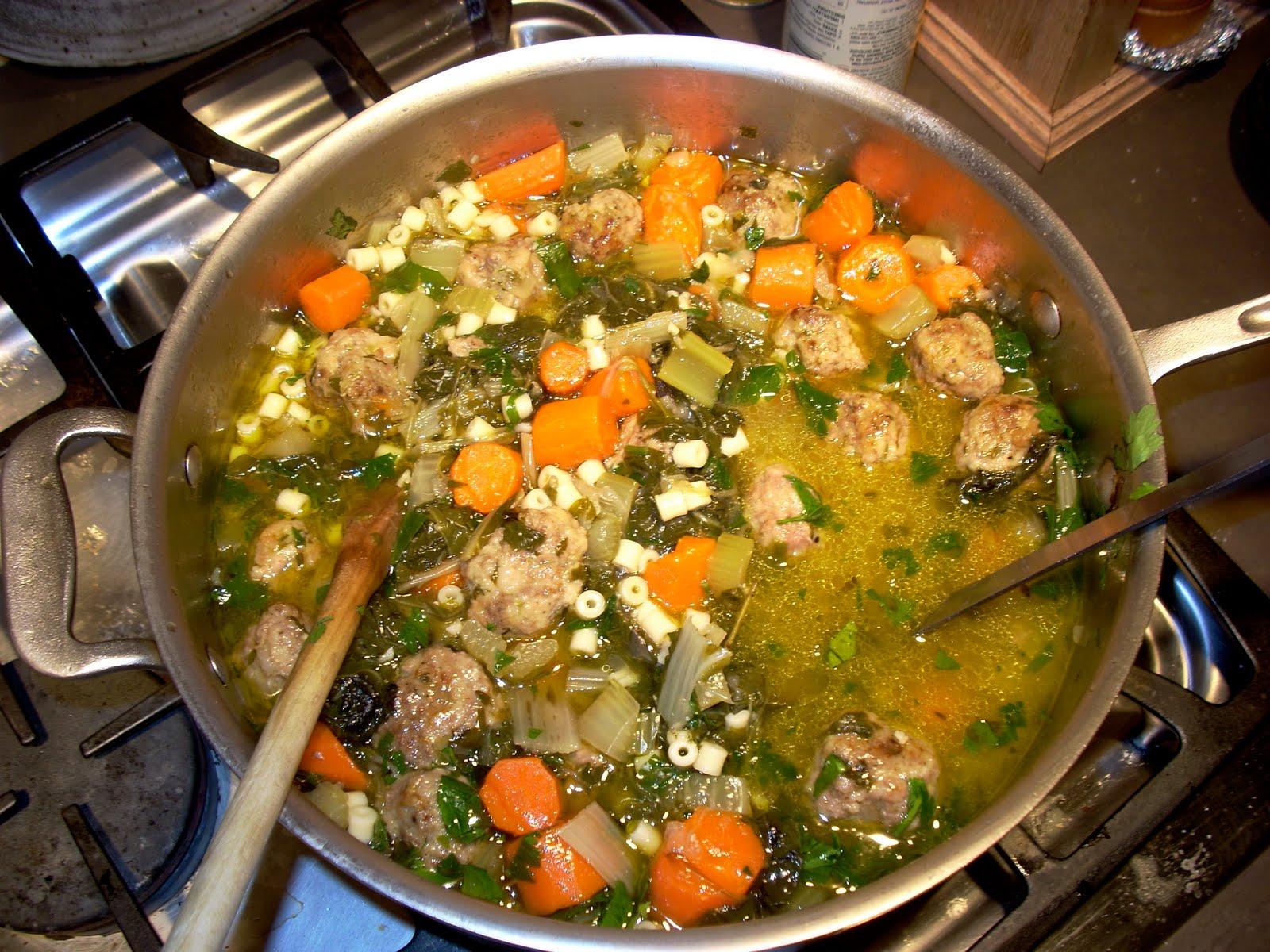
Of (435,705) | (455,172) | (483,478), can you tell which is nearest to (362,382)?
(483,478)

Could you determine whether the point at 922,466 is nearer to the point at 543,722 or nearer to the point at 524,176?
the point at 543,722

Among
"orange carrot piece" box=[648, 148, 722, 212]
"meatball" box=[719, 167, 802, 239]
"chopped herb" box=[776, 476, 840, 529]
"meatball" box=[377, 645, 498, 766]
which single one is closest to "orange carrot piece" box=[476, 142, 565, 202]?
"orange carrot piece" box=[648, 148, 722, 212]

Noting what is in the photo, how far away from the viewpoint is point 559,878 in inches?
95.4

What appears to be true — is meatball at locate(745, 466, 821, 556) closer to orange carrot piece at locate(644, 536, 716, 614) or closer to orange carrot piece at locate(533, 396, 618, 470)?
orange carrot piece at locate(644, 536, 716, 614)

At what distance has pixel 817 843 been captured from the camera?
249 centimetres

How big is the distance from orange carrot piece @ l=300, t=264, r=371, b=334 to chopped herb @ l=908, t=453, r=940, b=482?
6.48 feet

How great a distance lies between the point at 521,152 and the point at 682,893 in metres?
2.62

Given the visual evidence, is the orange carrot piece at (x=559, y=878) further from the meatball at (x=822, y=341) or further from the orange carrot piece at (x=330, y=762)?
the meatball at (x=822, y=341)

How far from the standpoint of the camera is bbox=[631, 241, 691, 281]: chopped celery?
128 inches

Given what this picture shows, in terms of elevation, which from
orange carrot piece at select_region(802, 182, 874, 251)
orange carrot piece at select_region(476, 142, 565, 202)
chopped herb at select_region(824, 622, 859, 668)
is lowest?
chopped herb at select_region(824, 622, 859, 668)

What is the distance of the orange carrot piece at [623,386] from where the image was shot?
118 inches

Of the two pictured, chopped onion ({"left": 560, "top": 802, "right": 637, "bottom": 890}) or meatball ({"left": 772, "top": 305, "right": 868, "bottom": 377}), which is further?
meatball ({"left": 772, "top": 305, "right": 868, "bottom": 377})

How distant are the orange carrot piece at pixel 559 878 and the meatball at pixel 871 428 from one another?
4.83ft

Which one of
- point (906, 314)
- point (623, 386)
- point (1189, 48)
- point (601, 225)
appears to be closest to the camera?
point (623, 386)
